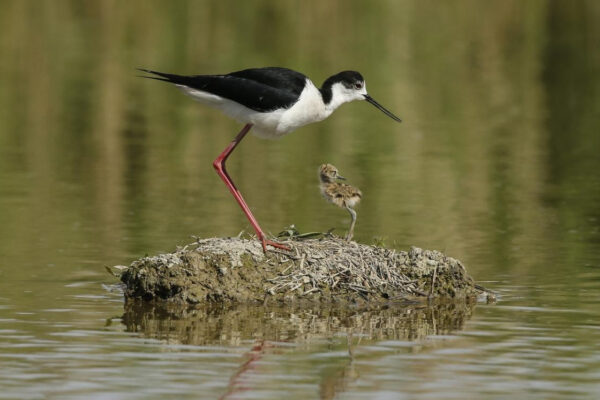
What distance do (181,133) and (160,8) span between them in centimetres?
1335

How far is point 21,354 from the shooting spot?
8.68m

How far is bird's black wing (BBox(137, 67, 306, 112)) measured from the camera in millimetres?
11062

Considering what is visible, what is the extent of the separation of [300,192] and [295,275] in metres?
5.57

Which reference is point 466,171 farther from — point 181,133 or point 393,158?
point 181,133

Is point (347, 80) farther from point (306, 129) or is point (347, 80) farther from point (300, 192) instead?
point (306, 129)

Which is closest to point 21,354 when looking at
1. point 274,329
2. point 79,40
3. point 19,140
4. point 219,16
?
point 274,329

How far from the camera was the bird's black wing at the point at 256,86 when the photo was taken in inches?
436

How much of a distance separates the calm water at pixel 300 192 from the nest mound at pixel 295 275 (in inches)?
9.4

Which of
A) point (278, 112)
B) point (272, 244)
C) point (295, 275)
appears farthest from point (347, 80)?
point (295, 275)

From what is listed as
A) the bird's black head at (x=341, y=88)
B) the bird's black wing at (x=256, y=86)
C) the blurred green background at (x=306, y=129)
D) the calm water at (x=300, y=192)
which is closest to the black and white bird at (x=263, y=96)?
the bird's black wing at (x=256, y=86)

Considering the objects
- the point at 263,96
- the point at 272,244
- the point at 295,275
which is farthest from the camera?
the point at 263,96

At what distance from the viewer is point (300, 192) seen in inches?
637

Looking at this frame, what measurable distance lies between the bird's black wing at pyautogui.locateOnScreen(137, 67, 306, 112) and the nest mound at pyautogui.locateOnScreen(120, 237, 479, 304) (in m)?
1.12

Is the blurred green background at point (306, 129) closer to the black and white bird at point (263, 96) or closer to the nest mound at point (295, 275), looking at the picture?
the nest mound at point (295, 275)
